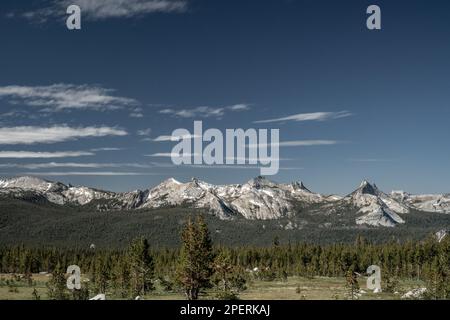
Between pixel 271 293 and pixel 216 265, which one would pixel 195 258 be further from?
pixel 271 293

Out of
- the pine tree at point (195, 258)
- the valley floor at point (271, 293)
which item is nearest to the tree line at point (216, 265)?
the pine tree at point (195, 258)

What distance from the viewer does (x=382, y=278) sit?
134m

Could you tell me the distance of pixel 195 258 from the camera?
6656 cm

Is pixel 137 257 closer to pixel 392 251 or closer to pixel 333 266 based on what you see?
pixel 333 266

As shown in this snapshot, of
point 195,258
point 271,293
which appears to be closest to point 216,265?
point 195,258

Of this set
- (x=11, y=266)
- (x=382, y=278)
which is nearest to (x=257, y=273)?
(x=382, y=278)

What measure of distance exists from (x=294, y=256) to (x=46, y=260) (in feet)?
295

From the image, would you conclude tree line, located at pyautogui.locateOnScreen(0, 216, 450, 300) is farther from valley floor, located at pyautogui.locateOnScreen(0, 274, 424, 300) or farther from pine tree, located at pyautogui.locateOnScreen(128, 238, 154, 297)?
valley floor, located at pyautogui.locateOnScreen(0, 274, 424, 300)

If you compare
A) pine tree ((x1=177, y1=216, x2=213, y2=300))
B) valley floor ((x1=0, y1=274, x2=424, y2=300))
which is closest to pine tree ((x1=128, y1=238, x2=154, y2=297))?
valley floor ((x1=0, y1=274, x2=424, y2=300))

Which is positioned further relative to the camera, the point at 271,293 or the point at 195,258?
the point at 271,293

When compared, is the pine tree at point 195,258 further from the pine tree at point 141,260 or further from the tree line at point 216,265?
the pine tree at point 141,260

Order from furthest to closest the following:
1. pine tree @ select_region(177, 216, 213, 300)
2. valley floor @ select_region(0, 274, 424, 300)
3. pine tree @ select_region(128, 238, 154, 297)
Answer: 1. pine tree @ select_region(128, 238, 154, 297)
2. valley floor @ select_region(0, 274, 424, 300)
3. pine tree @ select_region(177, 216, 213, 300)

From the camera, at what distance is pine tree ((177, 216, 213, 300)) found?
217 feet
